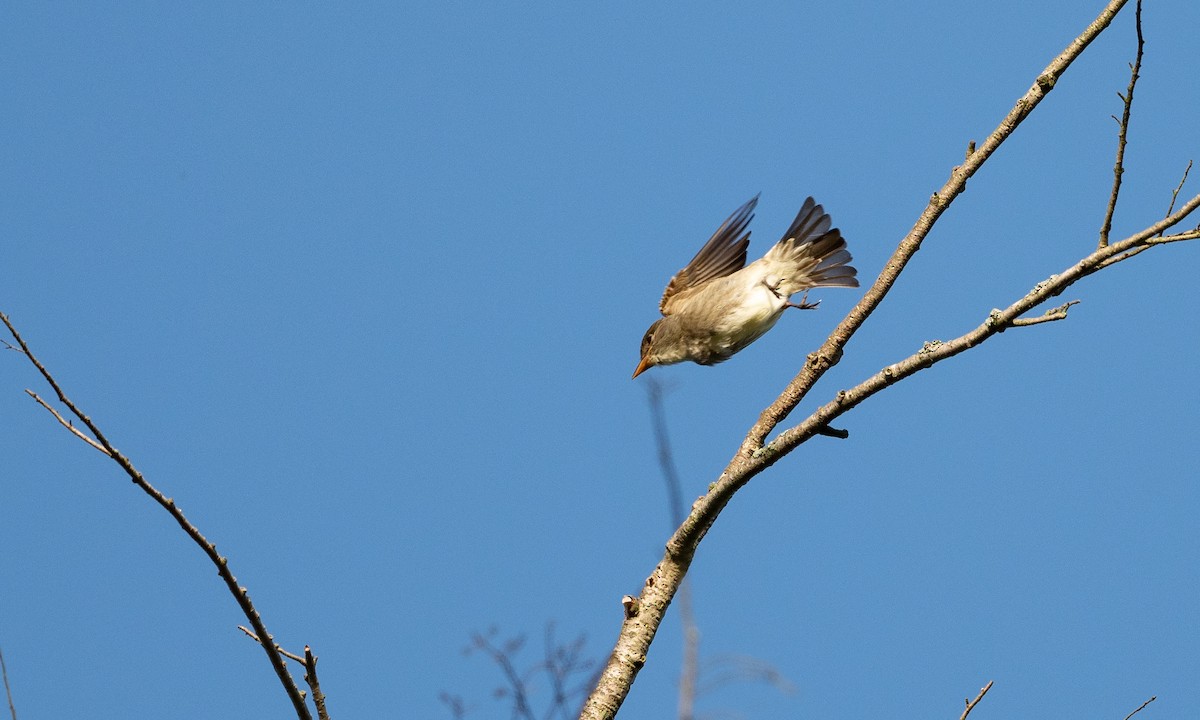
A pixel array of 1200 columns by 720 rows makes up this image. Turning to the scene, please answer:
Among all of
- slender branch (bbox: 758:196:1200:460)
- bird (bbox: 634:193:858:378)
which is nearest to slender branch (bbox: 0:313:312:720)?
slender branch (bbox: 758:196:1200:460)

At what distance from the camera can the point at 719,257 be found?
6.96 metres

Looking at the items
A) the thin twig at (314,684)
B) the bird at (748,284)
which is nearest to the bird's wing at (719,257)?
the bird at (748,284)

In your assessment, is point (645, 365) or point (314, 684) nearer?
point (314, 684)

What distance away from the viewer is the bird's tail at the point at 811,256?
6531 mm

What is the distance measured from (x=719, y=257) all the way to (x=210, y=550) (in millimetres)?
4775

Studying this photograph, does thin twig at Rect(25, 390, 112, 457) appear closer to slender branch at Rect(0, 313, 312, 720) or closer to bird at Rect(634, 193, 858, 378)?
slender branch at Rect(0, 313, 312, 720)

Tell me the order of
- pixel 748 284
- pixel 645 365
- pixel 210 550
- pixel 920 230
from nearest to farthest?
pixel 210 550
pixel 920 230
pixel 748 284
pixel 645 365

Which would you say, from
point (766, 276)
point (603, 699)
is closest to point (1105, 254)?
point (603, 699)

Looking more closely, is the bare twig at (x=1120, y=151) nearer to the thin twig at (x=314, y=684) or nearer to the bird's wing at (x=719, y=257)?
the thin twig at (x=314, y=684)

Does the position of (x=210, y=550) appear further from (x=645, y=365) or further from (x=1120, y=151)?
(x=645, y=365)

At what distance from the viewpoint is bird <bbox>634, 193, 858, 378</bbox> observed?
6.38 metres

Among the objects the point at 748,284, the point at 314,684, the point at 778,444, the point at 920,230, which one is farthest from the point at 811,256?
the point at 314,684

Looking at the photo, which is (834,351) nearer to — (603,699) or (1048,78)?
(1048,78)

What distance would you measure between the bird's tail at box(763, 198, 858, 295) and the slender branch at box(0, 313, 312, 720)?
4.38 metres
